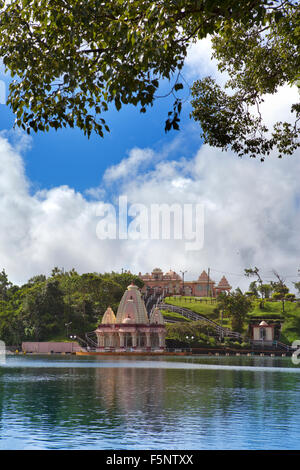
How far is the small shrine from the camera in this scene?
275 feet

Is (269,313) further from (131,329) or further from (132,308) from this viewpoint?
(131,329)

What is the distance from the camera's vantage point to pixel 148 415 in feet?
66.9

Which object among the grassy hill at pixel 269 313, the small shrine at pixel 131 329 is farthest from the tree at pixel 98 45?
the grassy hill at pixel 269 313

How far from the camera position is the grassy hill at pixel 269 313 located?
93188mm

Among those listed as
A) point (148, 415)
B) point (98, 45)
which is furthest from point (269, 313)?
point (98, 45)

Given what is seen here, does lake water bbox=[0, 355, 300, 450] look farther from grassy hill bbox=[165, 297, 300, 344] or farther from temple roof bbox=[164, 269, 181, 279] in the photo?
temple roof bbox=[164, 269, 181, 279]

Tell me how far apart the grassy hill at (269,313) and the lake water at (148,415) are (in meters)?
61.9

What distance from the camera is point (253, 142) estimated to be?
15.2 meters

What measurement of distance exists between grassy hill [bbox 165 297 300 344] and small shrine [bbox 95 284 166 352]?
17.4m

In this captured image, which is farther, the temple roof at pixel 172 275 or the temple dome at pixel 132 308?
the temple roof at pixel 172 275

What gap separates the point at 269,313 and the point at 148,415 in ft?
270

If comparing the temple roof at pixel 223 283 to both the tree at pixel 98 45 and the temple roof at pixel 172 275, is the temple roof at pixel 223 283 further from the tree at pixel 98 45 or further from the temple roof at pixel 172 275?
the tree at pixel 98 45

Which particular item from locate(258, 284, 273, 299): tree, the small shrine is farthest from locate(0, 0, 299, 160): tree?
locate(258, 284, 273, 299): tree
